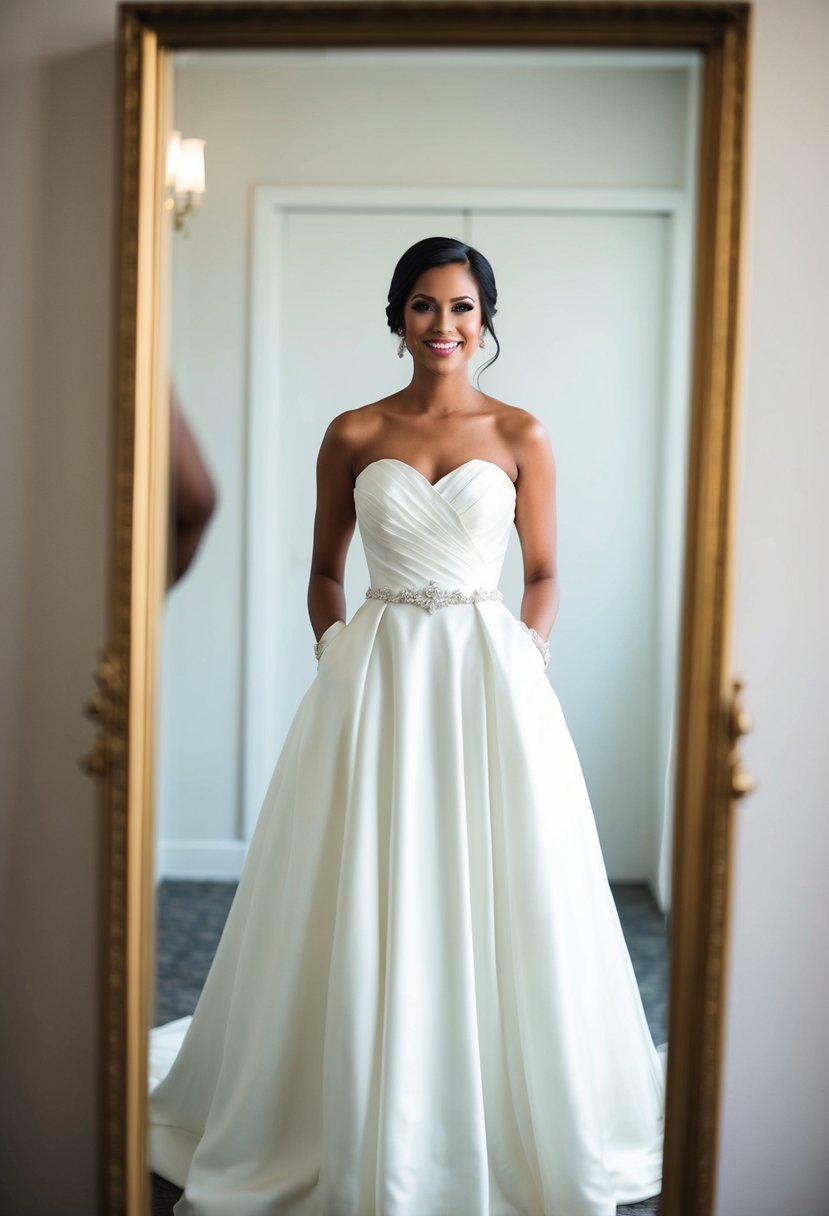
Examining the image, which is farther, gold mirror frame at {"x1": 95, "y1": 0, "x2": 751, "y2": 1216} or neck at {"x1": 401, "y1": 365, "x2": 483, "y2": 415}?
neck at {"x1": 401, "y1": 365, "x2": 483, "y2": 415}

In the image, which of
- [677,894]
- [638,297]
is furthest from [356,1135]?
[638,297]

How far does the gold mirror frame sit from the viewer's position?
1.60 m

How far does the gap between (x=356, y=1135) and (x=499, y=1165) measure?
0.82 ft

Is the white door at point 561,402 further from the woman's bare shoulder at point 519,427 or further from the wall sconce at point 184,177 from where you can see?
the wall sconce at point 184,177

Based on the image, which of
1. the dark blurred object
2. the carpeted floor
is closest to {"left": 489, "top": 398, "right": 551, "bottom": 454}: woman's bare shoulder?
the dark blurred object

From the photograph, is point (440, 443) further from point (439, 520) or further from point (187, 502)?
point (187, 502)

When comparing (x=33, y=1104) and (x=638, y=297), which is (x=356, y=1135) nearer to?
(x=33, y=1104)

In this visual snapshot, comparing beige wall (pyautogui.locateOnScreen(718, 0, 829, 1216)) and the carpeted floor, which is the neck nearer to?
beige wall (pyautogui.locateOnScreen(718, 0, 829, 1216))

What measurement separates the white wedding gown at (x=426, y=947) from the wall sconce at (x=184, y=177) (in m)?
0.48

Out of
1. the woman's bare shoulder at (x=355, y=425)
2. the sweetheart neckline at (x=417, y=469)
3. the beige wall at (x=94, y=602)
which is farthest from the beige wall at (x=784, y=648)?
the woman's bare shoulder at (x=355, y=425)

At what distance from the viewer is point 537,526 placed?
5.60 feet

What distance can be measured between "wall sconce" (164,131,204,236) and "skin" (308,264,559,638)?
0.36 metres

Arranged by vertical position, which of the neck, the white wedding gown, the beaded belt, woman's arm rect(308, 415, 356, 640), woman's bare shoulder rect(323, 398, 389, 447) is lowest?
the white wedding gown

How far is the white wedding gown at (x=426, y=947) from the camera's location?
173 cm
